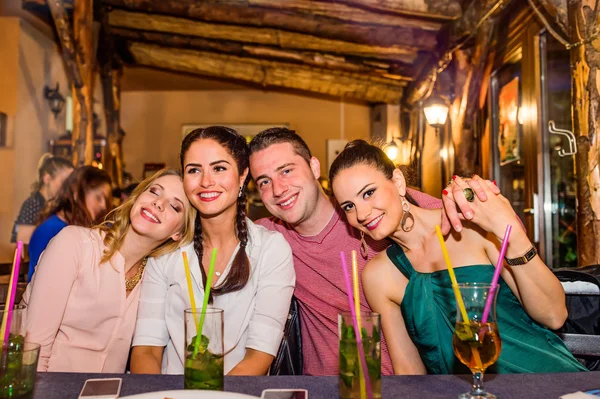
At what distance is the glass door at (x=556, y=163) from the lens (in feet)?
15.5

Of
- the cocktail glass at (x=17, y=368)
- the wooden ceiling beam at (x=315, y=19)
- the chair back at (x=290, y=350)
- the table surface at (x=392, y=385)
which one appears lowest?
the chair back at (x=290, y=350)

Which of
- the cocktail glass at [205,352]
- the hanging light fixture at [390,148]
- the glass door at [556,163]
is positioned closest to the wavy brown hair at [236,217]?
the hanging light fixture at [390,148]

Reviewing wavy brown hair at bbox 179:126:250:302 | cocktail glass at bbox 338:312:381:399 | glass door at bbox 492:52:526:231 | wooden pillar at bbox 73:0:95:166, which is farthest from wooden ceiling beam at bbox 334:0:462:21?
cocktail glass at bbox 338:312:381:399

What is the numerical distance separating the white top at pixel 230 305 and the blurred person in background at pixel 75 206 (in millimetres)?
1875

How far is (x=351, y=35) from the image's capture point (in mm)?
6992

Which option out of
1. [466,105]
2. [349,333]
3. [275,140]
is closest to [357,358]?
[349,333]

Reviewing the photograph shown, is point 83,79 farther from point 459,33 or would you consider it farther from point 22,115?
point 459,33

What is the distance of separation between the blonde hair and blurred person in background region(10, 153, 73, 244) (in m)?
2.92

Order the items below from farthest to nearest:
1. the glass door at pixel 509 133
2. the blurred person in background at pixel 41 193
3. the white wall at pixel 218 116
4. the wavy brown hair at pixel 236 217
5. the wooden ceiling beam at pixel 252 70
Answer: the white wall at pixel 218 116
the wooden ceiling beam at pixel 252 70
the glass door at pixel 509 133
the blurred person in background at pixel 41 193
the wavy brown hair at pixel 236 217

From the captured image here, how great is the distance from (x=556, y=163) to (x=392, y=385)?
13.7ft

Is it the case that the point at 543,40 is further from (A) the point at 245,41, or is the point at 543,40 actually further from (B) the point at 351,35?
(A) the point at 245,41

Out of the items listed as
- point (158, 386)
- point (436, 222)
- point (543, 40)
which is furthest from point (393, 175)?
point (543, 40)

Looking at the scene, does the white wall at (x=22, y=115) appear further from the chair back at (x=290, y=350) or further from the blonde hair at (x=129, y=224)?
the chair back at (x=290, y=350)

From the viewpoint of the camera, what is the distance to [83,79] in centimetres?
666
